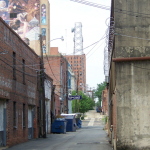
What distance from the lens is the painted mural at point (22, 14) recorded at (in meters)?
75.6

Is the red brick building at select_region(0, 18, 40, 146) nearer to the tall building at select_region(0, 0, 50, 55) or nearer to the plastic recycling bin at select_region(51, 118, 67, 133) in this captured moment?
the plastic recycling bin at select_region(51, 118, 67, 133)

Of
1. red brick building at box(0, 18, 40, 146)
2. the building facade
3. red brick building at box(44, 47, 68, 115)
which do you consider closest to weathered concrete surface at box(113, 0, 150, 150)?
the building facade

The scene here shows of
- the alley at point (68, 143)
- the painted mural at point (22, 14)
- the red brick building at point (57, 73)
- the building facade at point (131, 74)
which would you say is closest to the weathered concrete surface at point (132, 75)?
the building facade at point (131, 74)

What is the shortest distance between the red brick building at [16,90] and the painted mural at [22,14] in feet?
137

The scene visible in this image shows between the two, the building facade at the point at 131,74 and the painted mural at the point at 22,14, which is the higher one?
the painted mural at the point at 22,14

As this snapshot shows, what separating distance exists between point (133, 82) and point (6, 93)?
10.0 metres

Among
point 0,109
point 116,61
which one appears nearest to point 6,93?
point 0,109

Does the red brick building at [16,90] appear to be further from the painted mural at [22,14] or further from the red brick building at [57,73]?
the painted mural at [22,14]

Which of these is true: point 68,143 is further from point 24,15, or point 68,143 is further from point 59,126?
point 24,15

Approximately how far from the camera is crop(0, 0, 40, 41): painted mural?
75.6 m

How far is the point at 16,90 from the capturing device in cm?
2672

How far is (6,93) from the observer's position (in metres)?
23.8

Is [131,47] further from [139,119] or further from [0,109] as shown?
[0,109]

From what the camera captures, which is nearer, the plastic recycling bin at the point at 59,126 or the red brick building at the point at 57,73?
the plastic recycling bin at the point at 59,126
